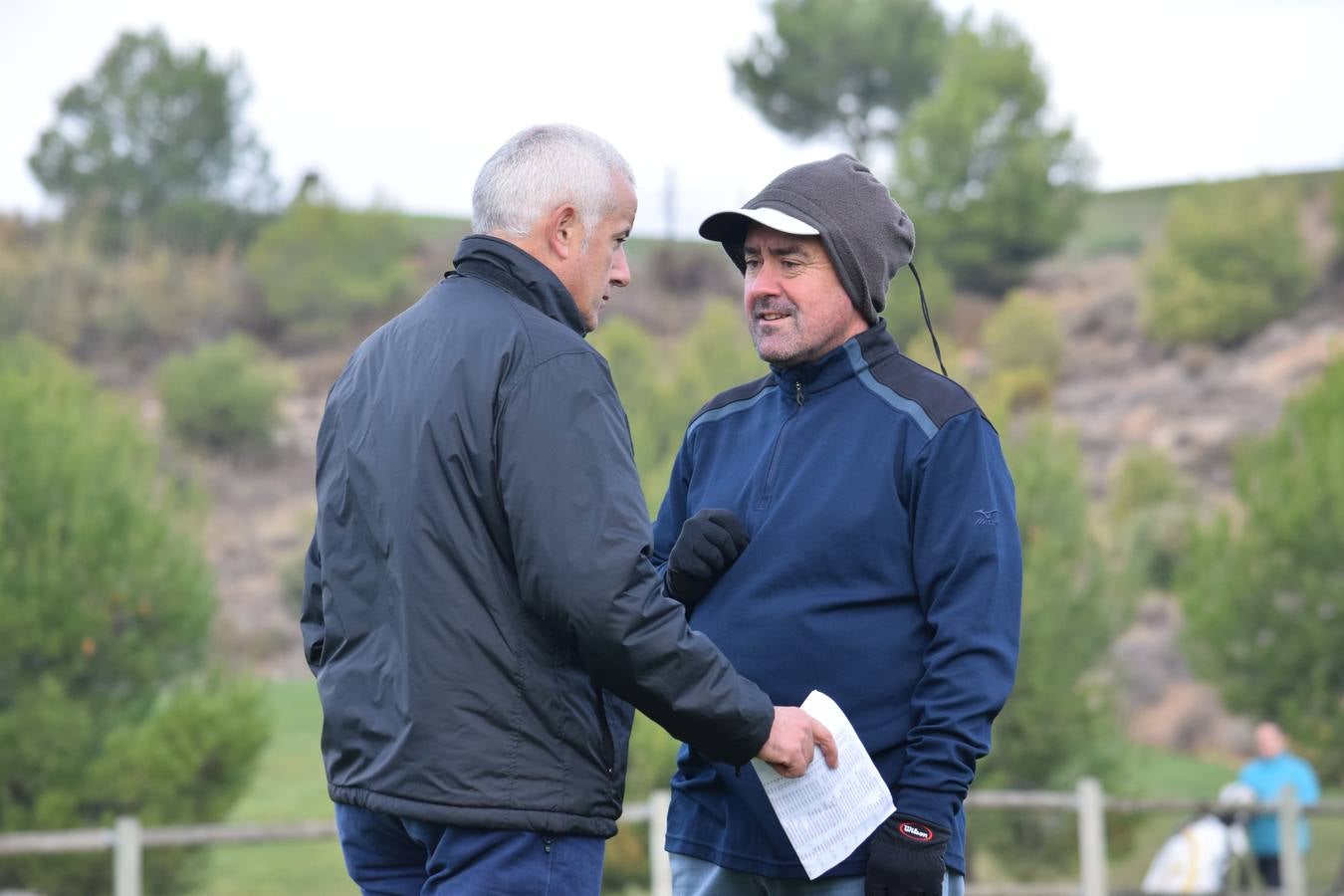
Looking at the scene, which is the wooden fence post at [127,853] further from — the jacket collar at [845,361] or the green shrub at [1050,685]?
the green shrub at [1050,685]

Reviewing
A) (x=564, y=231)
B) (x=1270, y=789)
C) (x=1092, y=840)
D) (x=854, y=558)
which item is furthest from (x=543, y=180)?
(x=1270, y=789)

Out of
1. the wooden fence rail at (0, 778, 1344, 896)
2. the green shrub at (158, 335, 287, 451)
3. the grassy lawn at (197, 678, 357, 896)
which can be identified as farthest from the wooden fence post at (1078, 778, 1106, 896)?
the green shrub at (158, 335, 287, 451)

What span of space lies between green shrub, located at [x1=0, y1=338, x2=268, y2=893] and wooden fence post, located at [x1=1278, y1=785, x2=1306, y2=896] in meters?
7.71

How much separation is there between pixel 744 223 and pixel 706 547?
64 centimetres

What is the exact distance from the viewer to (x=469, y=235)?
8.88ft

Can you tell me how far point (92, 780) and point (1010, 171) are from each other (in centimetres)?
3323

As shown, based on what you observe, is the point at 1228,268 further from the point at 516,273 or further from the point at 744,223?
the point at 516,273

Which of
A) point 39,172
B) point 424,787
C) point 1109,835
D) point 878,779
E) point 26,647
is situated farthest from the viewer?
point 39,172

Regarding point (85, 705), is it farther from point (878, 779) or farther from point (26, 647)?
point (878, 779)

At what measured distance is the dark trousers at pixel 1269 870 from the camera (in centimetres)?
1184

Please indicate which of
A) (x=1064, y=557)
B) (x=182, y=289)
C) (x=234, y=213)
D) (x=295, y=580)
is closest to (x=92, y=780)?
(x=1064, y=557)

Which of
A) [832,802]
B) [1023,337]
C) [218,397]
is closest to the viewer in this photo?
[832,802]

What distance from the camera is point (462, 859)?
2.38 meters

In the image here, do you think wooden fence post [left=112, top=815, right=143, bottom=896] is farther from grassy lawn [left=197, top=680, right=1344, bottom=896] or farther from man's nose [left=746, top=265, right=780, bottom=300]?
man's nose [left=746, top=265, right=780, bottom=300]
